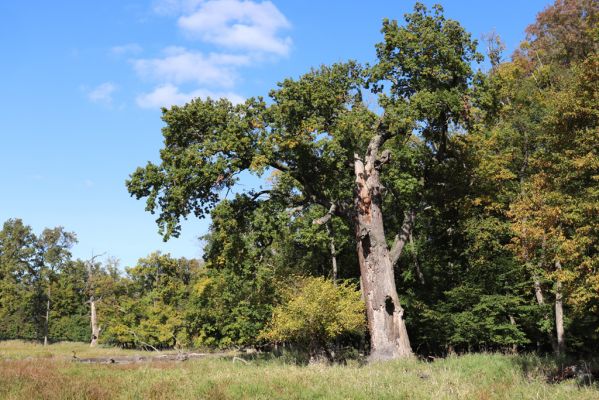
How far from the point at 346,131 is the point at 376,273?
6.90 meters

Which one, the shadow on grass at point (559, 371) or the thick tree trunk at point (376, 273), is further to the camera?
the thick tree trunk at point (376, 273)

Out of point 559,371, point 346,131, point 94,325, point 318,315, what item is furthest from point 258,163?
point 94,325

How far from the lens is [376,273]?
23.0m

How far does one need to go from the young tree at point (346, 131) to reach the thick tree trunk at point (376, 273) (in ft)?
0.16

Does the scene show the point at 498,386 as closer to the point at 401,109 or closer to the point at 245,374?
the point at 245,374

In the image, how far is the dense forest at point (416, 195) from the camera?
20281 millimetres

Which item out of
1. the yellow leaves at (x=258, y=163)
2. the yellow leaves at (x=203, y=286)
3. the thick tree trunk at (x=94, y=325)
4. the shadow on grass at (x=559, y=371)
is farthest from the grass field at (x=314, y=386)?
the thick tree trunk at (x=94, y=325)

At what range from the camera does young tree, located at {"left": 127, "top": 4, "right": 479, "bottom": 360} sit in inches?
886

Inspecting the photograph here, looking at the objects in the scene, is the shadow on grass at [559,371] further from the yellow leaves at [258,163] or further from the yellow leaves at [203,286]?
the yellow leaves at [203,286]

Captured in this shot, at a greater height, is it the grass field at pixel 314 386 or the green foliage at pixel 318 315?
the green foliage at pixel 318 315

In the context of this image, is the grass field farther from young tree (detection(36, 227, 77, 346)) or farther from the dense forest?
young tree (detection(36, 227, 77, 346))

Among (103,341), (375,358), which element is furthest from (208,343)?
(375,358)

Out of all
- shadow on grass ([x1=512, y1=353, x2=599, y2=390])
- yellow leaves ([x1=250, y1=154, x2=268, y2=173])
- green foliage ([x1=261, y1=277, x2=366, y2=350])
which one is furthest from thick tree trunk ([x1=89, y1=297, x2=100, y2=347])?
shadow on grass ([x1=512, y1=353, x2=599, y2=390])

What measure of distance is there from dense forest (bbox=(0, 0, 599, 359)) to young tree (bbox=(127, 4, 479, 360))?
78 millimetres
